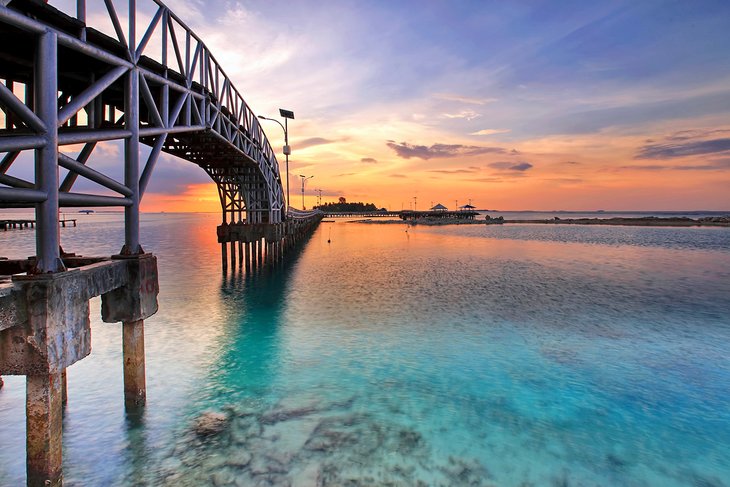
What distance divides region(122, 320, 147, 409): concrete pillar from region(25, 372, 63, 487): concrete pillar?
2626 millimetres

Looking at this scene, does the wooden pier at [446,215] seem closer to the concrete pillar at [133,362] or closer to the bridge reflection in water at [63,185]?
the bridge reflection in water at [63,185]

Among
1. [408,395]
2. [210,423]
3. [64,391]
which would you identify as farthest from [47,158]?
[408,395]

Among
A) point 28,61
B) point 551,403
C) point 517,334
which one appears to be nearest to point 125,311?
point 28,61

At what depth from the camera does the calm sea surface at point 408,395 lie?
7517 mm

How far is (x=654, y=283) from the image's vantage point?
28828mm

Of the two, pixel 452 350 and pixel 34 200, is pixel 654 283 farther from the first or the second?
pixel 34 200

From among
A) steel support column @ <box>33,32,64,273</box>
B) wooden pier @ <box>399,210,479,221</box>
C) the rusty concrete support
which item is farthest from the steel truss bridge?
wooden pier @ <box>399,210,479,221</box>

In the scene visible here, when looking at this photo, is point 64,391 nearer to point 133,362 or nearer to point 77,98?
point 133,362

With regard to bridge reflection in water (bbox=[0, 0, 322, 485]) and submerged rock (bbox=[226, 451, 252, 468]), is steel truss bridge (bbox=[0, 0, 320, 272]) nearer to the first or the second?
bridge reflection in water (bbox=[0, 0, 322, 485])

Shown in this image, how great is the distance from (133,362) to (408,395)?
631 cm

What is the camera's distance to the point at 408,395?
10.7m

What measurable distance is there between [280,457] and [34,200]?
5.67 metres

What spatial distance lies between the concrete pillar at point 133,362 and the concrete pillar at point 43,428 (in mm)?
2626

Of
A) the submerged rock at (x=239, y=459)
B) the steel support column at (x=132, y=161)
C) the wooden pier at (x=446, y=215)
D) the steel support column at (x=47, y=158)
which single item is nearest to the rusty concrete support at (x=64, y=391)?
the steel support column at (x=132, y=161)
